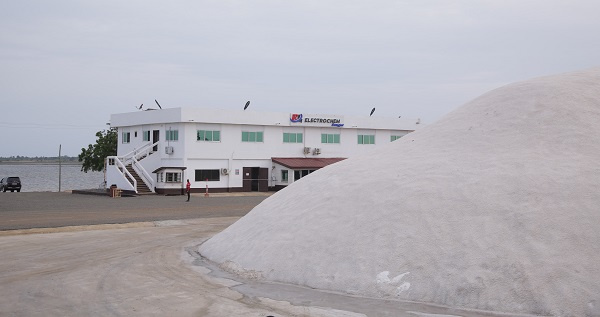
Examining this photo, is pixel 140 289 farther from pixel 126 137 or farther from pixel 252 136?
pixel 126 137

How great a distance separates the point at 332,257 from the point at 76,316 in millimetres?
5607

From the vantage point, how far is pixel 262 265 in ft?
49.5

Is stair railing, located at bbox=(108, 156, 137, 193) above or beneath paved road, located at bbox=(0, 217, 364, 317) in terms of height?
above

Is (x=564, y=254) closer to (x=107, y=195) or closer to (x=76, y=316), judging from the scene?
(x=76, y=316)

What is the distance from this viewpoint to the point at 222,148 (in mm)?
54406

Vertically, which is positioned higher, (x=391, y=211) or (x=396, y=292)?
(x=391, y=211)

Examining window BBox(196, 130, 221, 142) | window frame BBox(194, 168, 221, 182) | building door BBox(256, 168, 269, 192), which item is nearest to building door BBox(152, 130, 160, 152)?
window BBox(196, 130, 221, 142)

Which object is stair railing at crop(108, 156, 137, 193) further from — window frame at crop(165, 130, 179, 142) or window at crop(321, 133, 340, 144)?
window at crop(321, 133, 340, 144)

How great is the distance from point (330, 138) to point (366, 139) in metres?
4.56

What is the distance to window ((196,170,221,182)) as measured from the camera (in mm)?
53125

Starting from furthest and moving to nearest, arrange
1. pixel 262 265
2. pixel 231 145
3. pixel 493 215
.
Answer: pixel 231 145 < pixel 262 265 < pixel 493 215

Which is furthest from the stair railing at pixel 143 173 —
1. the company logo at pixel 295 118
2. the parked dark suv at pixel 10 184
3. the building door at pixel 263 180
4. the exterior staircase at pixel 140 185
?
the parked dark suv at pixel 10 184

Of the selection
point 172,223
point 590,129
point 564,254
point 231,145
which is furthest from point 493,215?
point 231,145

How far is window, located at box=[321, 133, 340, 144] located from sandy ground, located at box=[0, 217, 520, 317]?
4061 centimetres
